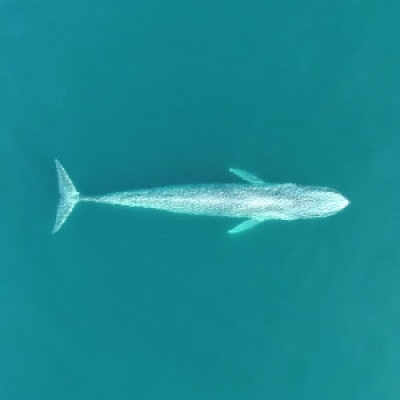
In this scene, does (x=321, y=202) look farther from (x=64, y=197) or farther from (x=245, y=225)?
(x=64, y=197)

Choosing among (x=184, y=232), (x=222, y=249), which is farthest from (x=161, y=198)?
(x=222, y=249)

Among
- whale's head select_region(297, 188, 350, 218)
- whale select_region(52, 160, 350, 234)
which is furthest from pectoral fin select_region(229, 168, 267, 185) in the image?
whale's head select_region(297, 188, 350, 218)

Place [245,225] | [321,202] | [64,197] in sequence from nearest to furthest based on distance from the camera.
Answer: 1. [321,202]
2. [245,225]
3. [64,197]

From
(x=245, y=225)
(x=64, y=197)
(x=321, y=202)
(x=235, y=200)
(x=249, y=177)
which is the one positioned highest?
(x=321, y=202)

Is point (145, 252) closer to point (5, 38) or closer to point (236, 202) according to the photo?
point (236, 202)

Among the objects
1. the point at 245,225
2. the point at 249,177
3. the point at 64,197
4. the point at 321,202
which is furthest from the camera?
the point at 64,197

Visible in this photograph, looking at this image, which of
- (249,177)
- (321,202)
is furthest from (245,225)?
(321,202)

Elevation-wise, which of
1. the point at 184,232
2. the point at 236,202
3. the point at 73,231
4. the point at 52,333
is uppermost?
the point at 236,202
